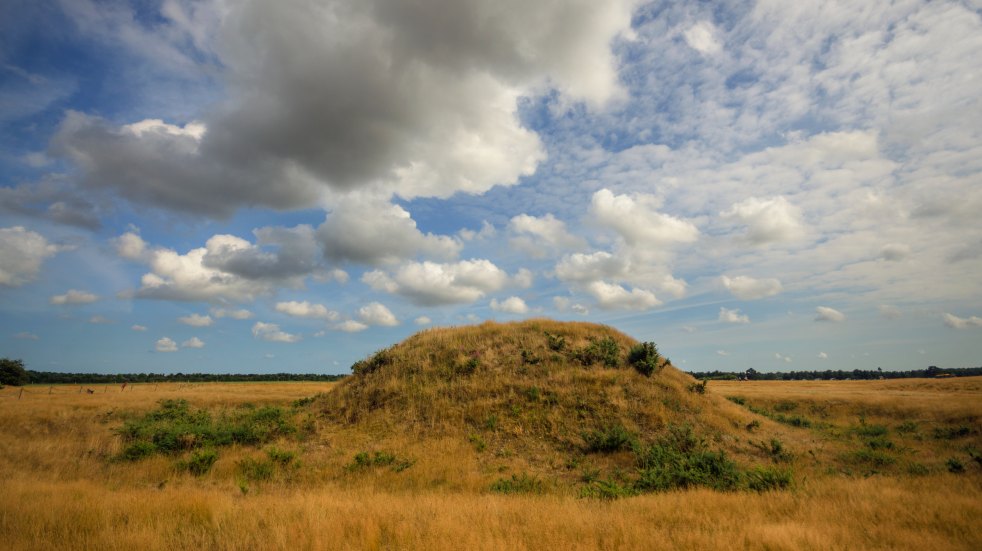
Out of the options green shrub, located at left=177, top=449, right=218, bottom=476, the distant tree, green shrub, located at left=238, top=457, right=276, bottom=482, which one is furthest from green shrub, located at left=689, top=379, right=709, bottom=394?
the distant tree

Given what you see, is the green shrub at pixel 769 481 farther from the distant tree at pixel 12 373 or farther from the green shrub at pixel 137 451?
the distant tree at pixel 12 373

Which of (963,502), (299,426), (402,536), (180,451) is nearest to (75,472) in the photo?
(180,451)

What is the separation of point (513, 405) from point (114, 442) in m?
17.8

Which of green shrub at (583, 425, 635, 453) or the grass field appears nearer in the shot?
the grass field

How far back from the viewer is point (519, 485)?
1382 cm

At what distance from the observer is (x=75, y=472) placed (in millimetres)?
15438

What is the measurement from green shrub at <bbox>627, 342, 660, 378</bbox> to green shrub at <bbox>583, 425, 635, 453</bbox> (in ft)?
24.5

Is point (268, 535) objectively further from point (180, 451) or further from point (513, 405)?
point (513, 405)

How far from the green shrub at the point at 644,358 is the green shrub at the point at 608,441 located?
7472 mm

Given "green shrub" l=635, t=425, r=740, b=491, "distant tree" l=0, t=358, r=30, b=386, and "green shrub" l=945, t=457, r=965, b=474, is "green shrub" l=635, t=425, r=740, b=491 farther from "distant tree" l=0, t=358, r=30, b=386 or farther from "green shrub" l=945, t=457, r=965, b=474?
"distant tree" l=0, t=358, r=30, b=386

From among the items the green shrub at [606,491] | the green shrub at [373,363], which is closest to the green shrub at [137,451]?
the green shrub at [373,363]

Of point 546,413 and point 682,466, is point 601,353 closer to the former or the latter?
point 546,413

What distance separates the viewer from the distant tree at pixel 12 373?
64.6 m

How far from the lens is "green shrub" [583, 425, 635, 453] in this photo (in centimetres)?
1808
